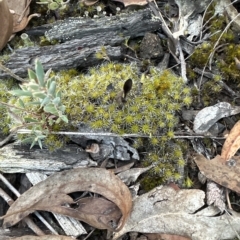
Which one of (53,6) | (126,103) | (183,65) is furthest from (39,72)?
(183,65)

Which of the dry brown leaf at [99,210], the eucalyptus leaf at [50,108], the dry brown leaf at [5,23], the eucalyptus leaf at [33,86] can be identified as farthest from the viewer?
the dry brown leaf at [5,23]

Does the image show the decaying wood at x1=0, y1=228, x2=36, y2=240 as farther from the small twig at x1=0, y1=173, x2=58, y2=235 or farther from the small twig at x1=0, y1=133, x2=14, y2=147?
the small twig at x1=0, y1=133, x2=14, y2=147

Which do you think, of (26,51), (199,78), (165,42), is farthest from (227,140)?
(26,51)

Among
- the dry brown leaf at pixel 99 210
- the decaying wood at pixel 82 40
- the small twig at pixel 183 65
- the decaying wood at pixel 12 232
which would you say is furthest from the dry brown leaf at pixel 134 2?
the decaying wood at pixel 12 232

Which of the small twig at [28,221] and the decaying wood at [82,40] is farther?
the decaying wood at [82,40]

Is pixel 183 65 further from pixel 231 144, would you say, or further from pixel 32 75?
pixel 32 75

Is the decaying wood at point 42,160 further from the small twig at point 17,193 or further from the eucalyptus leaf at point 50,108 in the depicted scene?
the eucalyptus leaf at point 50,108

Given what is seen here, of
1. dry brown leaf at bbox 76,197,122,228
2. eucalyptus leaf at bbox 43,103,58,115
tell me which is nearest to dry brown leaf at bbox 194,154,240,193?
dry brown leaf at bbox 76,197,122,228

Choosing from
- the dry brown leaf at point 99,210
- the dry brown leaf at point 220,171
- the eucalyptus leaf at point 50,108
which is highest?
the eucalyptus leaf at point 50,108
